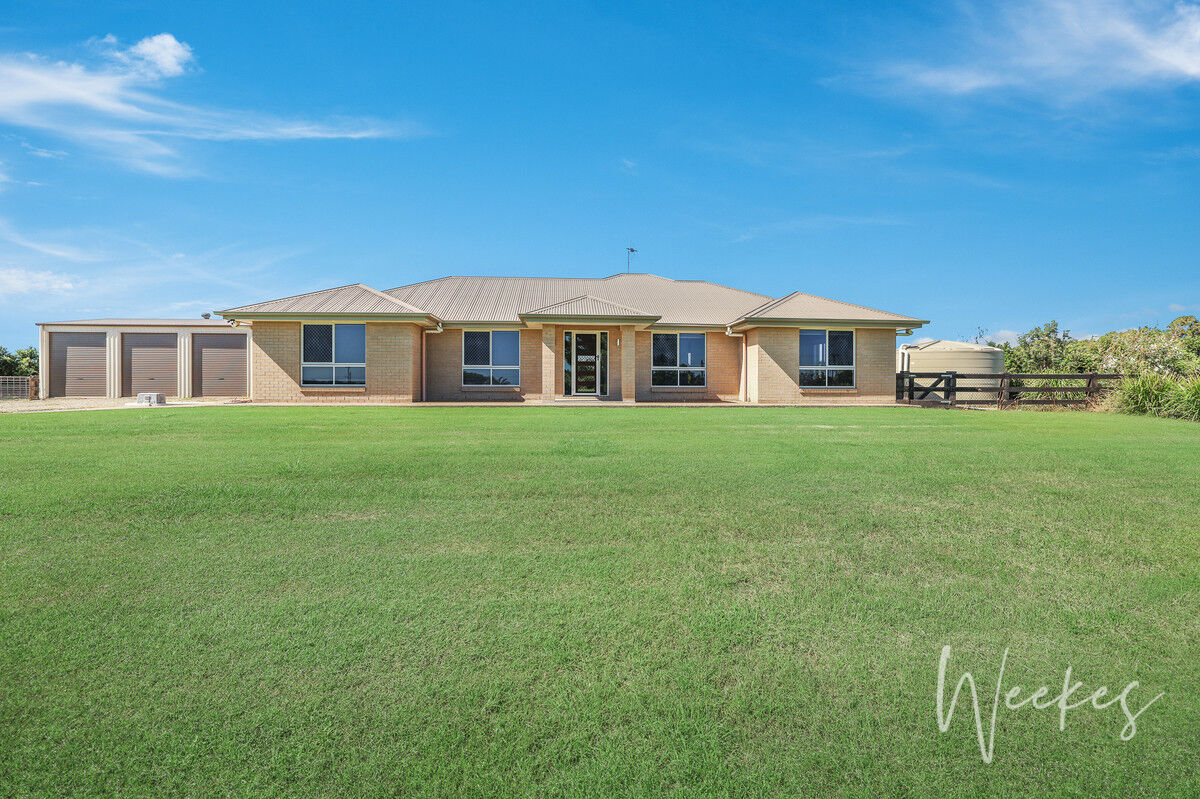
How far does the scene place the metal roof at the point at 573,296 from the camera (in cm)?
A: 2389

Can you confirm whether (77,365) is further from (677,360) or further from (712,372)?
(712,372)

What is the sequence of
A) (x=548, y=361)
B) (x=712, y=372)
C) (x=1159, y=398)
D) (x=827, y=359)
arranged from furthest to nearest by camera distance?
(x=712, y=372) → (x=827, y=359) → (x=548, y=361) → (x=1159, y=398)

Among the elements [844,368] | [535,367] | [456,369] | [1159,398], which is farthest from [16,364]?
[1159,398]

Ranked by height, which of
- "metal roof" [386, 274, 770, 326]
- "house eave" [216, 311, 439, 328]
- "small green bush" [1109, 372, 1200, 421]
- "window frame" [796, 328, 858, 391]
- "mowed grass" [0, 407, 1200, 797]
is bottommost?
"mowed grass" [0, 407, 1200, 797]

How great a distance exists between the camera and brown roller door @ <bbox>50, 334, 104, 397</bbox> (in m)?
27.0

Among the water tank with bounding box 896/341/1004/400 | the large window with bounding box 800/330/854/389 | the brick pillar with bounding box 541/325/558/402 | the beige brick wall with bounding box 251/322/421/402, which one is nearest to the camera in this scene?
the beige brick wall with bounding box 251/322/421/402

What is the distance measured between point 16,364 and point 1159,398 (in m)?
43.4

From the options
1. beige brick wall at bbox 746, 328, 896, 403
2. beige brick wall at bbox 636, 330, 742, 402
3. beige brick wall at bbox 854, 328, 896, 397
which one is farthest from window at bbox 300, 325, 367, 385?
beige brick wall at bbox 854, 328, 896, 397

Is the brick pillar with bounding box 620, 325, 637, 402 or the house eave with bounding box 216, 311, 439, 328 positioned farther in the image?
the brick pillar with bounding box 620, 325, 637, 402

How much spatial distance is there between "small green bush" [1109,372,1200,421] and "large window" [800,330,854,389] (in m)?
7.31

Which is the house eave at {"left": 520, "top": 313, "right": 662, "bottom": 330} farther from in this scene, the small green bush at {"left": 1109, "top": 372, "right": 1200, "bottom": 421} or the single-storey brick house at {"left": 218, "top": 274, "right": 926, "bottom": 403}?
the small green bush at {"left": 1109, "top": 372, "right": 1200, "bottom": 421}

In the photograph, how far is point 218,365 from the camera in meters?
27.5

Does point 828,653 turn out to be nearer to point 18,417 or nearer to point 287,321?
point 18,417

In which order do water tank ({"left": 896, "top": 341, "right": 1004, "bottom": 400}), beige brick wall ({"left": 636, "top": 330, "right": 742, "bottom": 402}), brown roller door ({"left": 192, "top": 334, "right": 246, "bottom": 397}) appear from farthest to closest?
water tank ({"left": 896, "top": 341, "right": 1004, "bottom": 400}), brown roller door ({"left": 192, "top": 334, "right": 246, "bottom": 397}), beige brick wall ({"left": 636, "top": 330, "right": 742, "bottom": 402})
